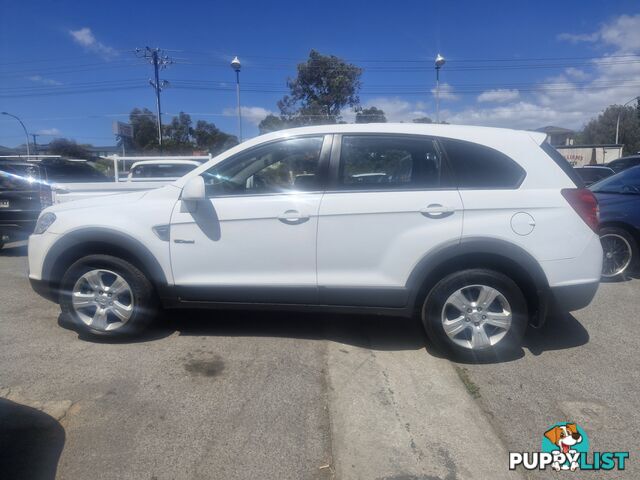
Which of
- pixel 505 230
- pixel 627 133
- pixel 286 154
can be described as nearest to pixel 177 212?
pixel 286 154

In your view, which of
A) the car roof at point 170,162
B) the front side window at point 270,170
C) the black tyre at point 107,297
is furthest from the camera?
the car roof at point 170,162

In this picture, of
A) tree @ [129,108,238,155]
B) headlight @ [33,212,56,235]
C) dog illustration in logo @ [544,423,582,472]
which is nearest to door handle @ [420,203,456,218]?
dog illustration in logo @ [544,423,582,472]

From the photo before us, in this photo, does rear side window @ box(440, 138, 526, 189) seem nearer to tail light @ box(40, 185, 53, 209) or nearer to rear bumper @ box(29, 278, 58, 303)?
rear bumper @ box(29, 278, 58, 303)

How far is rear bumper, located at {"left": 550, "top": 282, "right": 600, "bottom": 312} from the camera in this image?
132 inches

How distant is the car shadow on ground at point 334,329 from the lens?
3922 mm

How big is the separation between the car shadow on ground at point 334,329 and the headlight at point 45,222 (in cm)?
102

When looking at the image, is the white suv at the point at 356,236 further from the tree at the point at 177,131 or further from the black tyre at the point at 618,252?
the tree at the point at 177,131

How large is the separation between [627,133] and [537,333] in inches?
2652

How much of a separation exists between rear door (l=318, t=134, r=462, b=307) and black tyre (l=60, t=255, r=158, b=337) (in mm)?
1547

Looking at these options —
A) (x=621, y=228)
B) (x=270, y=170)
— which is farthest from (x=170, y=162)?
(x=621, y=228)

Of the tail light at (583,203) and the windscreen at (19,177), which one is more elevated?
the windscreen at (19,177)

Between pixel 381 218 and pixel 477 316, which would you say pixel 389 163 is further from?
pixel 477 316

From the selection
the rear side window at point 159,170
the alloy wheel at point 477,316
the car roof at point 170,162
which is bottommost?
the alloy wheel at point 477,316

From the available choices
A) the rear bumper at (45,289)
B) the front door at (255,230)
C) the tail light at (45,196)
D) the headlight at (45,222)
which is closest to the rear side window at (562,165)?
the front door at (255,230)
